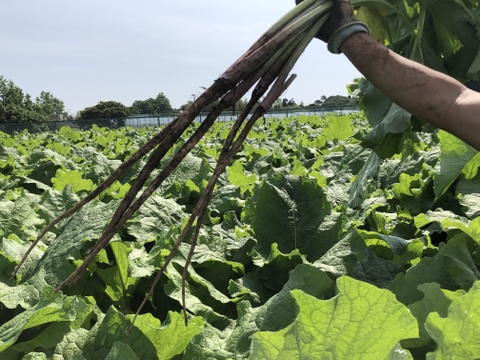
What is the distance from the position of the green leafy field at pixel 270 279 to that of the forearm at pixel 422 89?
39 cm

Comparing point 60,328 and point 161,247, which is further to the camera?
point 161,247

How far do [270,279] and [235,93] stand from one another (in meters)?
0.74

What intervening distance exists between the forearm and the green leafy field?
0.39 meters

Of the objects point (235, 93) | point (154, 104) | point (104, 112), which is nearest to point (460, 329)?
point (235, 93)

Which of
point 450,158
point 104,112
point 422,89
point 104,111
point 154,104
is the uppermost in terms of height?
point 154,104

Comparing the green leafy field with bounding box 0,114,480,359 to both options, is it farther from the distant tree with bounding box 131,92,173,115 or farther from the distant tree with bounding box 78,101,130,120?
the distant tree with bounding box 131,92,173,115

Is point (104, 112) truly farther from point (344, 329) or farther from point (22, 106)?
point (344, 329)

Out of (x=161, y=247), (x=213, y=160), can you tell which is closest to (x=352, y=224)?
(x=161, y=247)

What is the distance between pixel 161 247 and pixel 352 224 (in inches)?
33.1

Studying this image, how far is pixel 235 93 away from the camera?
1379mm

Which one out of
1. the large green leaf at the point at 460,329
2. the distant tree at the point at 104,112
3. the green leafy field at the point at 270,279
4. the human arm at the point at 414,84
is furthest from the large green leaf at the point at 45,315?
the distant tree at the point at 104,112

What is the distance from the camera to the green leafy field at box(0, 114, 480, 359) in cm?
87

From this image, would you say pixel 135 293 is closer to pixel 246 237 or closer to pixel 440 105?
pixel 246 237

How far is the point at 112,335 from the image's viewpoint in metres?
1.24
